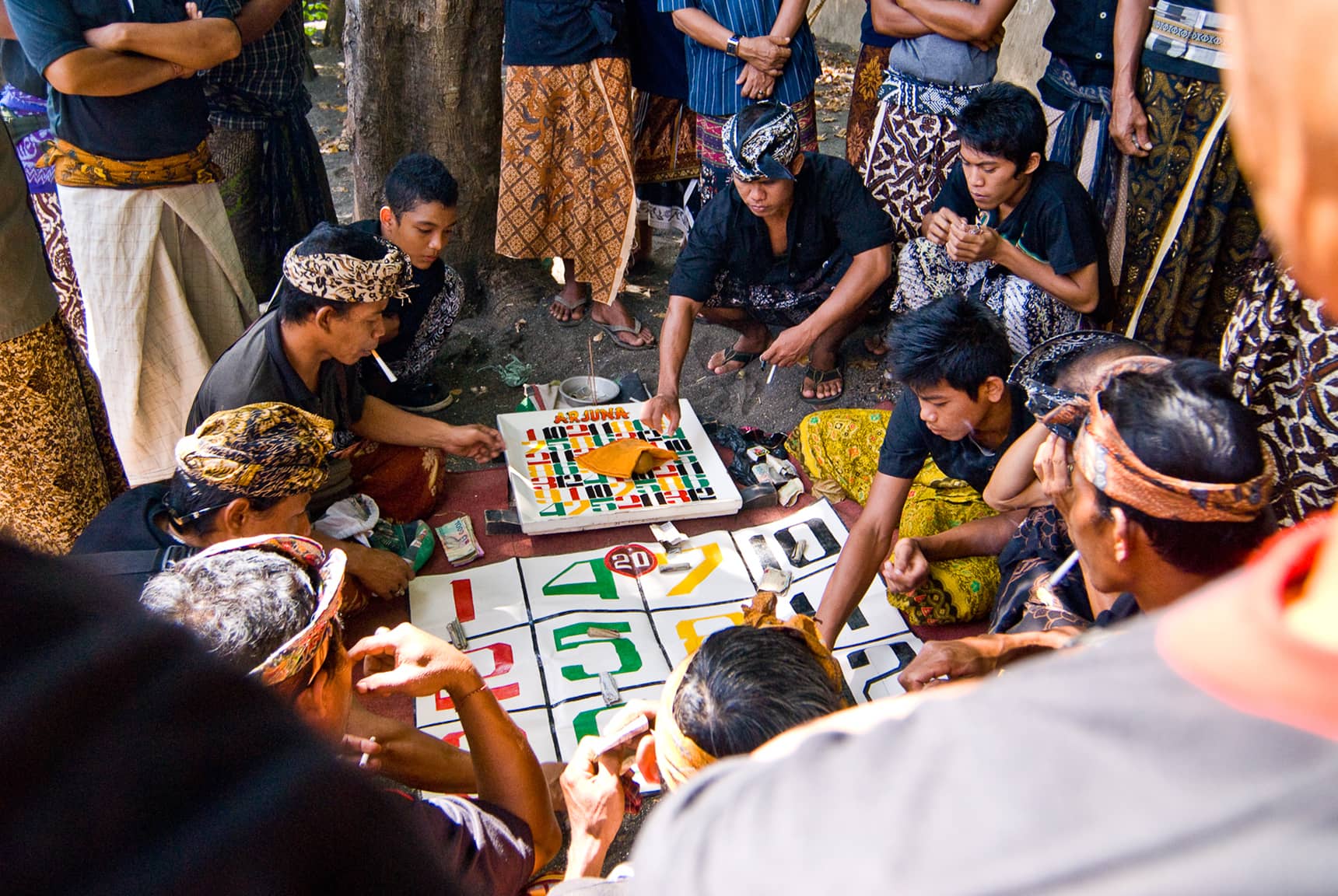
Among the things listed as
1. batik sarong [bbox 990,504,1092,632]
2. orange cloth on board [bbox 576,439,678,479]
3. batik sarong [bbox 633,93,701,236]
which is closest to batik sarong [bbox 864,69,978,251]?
batik sarong [bbox 633,93,701,236]

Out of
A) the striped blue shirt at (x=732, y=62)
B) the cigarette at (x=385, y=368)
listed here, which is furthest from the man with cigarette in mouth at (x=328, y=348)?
the striped blue shirt at (x=732, y=62)

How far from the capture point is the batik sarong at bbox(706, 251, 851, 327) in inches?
165

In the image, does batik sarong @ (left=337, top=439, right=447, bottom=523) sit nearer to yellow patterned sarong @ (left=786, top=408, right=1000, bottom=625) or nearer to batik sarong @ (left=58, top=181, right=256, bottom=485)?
batik sarong @ (left=58, top=181, right=256, bottom=485)

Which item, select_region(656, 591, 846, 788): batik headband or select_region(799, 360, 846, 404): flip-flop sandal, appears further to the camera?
select_region(799, 360, 846, 404): flip-flop sandal

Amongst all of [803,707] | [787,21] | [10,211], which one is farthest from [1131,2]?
[10,211]

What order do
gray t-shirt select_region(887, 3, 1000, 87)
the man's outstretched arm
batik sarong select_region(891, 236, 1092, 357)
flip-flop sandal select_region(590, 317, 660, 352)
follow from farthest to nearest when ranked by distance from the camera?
flip-flop sandal select_region(590, 317, 660, 352) < gray t-shirt select_region(887, 3, 1000, 87) < batik sarong select_region(891, 236, 1092, 357) < the man's outstretched arm

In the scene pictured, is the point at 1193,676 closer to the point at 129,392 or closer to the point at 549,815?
the point at 549,815

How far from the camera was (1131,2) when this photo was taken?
352cm

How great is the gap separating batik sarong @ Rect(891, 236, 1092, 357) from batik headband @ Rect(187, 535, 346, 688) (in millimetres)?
2372

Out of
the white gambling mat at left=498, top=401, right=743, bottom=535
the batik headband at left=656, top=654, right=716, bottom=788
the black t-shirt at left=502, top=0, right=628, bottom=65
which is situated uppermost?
the black t-shirt at left=502, top=0, right=628, bottom=65

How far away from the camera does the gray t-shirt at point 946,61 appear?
13.5ft

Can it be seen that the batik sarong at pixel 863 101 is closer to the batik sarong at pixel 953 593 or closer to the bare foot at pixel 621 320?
the bare foot at pixel 621 320

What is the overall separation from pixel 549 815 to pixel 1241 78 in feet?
6.26

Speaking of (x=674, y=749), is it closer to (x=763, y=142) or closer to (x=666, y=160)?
(x=763, y=142)
